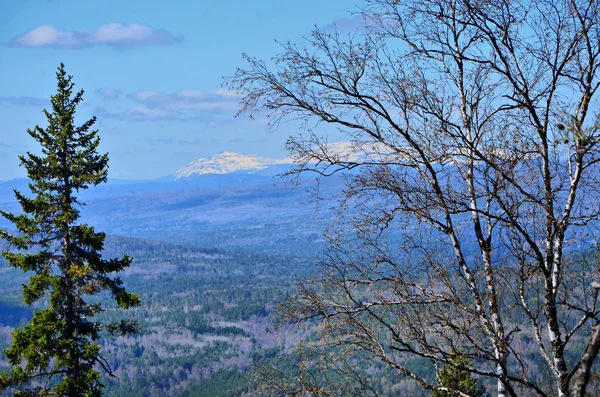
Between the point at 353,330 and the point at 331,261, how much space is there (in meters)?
0.83

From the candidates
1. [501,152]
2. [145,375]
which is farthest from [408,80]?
[145,375]

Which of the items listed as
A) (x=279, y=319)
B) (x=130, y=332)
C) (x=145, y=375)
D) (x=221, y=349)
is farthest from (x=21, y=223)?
(x=221, y=349)

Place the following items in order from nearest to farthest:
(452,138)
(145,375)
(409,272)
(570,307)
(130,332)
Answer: (570,307) < (452,138) < (409,272) < (130,332) < (145,375)

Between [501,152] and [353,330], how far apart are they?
262cm

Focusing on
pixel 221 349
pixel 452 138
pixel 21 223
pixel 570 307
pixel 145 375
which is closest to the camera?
pixel 570 307

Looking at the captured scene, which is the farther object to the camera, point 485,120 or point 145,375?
point 145,375

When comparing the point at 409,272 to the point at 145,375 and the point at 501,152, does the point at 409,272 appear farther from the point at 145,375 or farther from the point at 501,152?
the point at 145,375

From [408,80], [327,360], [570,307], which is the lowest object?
[327,360]

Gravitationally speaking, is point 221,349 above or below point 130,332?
below

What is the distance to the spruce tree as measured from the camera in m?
15.5

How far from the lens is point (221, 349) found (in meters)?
197

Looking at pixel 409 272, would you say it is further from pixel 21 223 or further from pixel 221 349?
pixel 221 349

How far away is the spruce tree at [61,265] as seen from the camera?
50.7ft

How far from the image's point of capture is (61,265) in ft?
53.6
